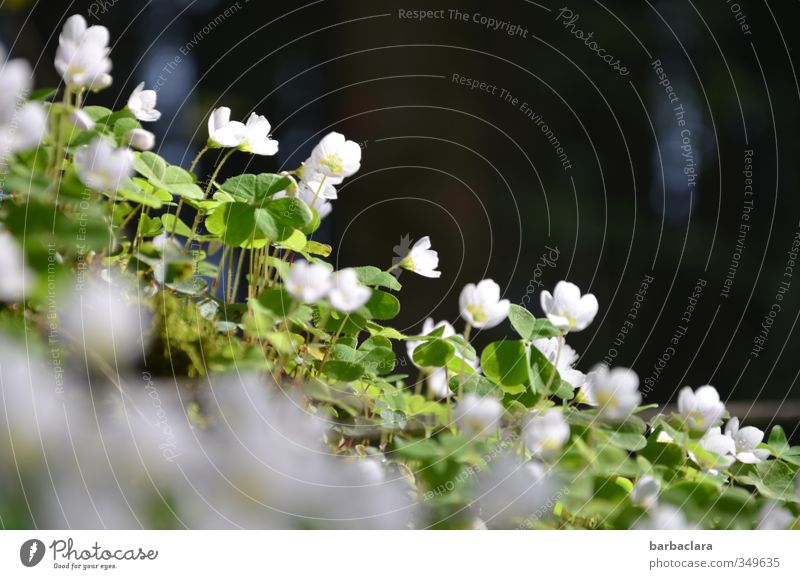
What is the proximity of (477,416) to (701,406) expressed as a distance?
14 cm

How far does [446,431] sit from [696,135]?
1.58 meters

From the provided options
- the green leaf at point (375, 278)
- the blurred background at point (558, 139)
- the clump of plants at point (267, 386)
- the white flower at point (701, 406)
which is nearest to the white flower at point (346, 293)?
the clump of plants at point (267, 386)

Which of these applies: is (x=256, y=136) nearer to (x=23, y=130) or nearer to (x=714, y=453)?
(x=23, y=130)

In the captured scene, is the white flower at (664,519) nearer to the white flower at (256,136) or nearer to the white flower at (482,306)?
the white flower at (482,306)

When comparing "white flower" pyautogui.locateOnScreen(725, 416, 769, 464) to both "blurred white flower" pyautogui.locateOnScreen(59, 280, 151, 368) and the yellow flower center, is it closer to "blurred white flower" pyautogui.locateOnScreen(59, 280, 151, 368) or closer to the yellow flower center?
the yellow flower center

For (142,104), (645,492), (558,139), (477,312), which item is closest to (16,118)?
(142,104)

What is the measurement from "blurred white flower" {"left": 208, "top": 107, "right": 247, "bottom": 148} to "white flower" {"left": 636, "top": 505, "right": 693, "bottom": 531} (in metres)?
0.30

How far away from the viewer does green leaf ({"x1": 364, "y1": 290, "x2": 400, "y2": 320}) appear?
0.43m

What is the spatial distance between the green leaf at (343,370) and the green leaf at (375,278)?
56 mm

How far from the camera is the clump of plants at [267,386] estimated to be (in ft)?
1.01

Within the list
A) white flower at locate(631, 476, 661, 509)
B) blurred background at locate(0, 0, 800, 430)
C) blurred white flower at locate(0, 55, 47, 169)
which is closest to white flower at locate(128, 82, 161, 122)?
blurred white flower at locate(0, 55, 47, 169)

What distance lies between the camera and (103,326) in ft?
1.02

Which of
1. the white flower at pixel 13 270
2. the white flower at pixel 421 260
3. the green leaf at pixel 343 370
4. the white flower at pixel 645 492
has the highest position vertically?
the white flower at pixel 421 260
